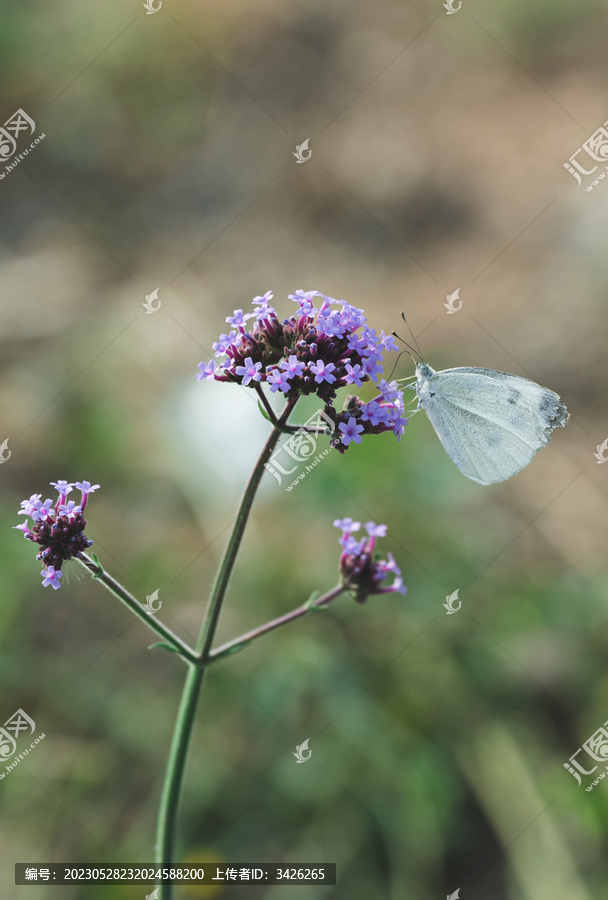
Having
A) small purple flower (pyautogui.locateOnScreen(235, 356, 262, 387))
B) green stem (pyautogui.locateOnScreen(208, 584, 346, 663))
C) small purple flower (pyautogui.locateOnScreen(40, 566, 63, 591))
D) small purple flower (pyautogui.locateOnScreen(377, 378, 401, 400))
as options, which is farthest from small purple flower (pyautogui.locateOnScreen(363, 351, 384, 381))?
small purple flower (pyautogui.locateOnScreen(40, 566, 63, 591))

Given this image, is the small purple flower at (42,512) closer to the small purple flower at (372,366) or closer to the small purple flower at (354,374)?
the small purple flower at (354,374)

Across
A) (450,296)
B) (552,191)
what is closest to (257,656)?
(450,296)

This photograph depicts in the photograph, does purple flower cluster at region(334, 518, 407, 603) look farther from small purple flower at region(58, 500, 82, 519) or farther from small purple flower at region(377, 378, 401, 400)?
small purple flower at region(58, 500, 82, 519)

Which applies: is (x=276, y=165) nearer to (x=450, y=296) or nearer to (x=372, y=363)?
(x=450, y=296)

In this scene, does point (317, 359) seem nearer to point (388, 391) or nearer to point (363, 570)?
point (388, 391)

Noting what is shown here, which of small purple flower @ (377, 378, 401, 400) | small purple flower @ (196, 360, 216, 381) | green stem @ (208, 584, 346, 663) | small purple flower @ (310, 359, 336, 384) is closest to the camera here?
green stem @ (208, 584, 346, 663)
